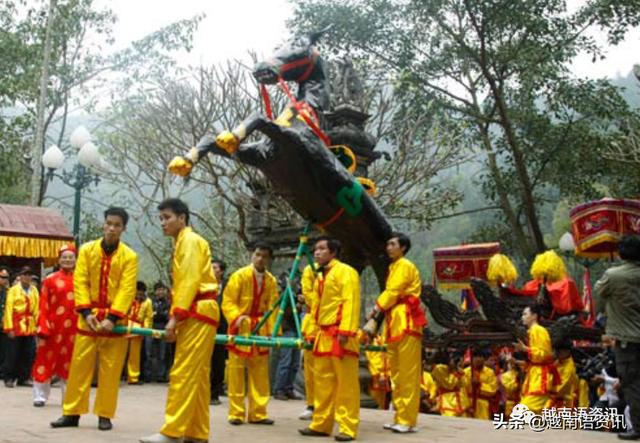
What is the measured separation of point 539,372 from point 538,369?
32 mm

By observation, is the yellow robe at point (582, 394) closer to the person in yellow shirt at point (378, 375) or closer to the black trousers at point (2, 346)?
the person in yellow shirt at point (378, 375)

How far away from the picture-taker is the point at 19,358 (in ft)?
30.1

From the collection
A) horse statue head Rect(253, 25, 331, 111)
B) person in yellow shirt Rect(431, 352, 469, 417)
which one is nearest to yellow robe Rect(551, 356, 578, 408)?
person in yellow shirt Rect(431, 352, 469, 417)

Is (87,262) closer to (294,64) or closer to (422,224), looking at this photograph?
(294,64)

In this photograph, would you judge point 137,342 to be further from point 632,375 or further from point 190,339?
point 632,375

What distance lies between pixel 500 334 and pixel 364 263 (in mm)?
2606

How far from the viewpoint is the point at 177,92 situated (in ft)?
45.9

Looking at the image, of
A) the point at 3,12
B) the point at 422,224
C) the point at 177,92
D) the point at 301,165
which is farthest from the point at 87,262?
the point at 3,12

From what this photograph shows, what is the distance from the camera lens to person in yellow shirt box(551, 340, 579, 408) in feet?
24.5

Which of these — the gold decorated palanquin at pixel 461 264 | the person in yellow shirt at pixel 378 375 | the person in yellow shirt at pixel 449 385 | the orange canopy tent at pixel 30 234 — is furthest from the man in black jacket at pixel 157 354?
the gold decorated palanquin at pixel 461 264

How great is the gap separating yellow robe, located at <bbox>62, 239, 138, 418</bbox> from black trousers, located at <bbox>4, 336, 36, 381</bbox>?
14.8 feet

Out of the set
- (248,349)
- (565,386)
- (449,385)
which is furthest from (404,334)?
(449,385)

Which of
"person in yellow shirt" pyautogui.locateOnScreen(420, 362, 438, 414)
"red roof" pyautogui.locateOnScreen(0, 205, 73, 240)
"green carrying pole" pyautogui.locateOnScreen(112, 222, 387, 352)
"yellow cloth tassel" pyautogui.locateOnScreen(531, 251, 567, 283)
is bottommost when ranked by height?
"person in yellow shirt" pyautogui.locateOnScreen(420, 362, 438, 414)

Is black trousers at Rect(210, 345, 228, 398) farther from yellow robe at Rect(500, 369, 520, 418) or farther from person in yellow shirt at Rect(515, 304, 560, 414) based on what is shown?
yellow robe at Rect(500, 369, 520, 418)
